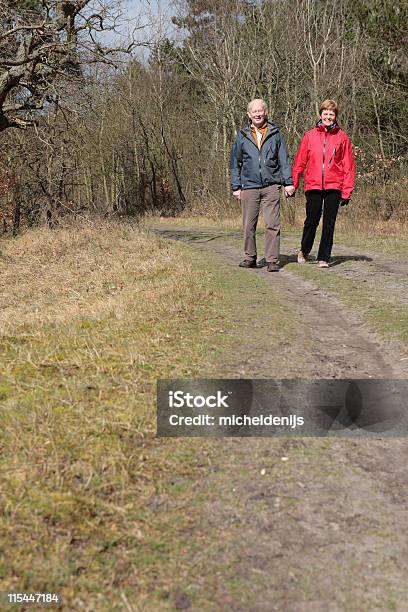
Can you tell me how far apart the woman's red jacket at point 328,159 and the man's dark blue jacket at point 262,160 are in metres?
0.26

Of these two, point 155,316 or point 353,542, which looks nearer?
point 353,542

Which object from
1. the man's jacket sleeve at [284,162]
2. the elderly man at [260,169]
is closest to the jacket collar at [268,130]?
the elderly man at [260,169]

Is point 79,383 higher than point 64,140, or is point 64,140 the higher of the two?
point 64,140

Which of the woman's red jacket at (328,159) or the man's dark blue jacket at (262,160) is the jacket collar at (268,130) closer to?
the man's dark blue jacket at (262,160)

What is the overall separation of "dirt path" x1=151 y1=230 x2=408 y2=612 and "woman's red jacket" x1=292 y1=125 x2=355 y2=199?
5.41 meters

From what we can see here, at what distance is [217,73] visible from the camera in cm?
2509

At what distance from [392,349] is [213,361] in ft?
4.76

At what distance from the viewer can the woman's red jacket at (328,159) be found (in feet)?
25.5

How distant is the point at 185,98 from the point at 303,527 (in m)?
31.1

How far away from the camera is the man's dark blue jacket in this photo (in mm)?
7605

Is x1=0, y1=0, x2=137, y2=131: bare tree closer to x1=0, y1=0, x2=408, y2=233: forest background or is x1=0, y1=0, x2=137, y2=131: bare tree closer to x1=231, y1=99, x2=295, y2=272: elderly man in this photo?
x1=0, y1=0, x2=408, y2=233: forest background

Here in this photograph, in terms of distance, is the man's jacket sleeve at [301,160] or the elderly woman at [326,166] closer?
the elderly woman at [326,166]

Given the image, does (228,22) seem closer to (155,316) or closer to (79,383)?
(155,316)

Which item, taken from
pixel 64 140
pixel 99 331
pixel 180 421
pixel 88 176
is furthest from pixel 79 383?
pixel 88 176
